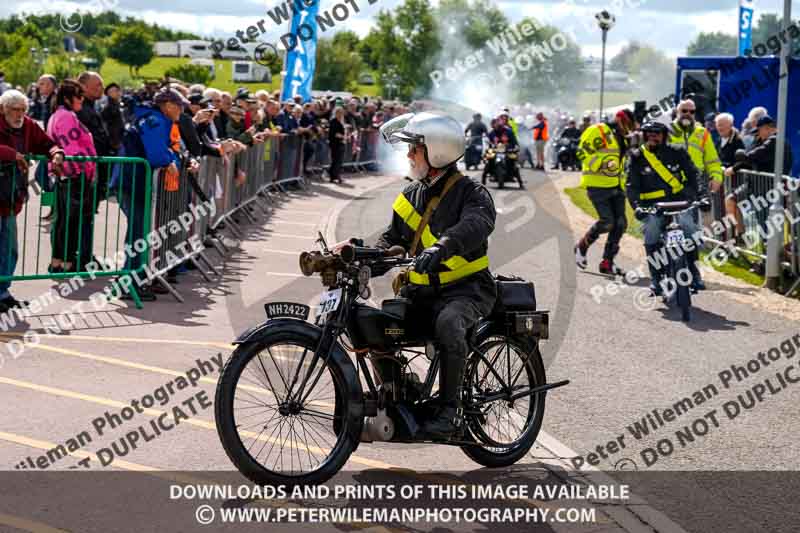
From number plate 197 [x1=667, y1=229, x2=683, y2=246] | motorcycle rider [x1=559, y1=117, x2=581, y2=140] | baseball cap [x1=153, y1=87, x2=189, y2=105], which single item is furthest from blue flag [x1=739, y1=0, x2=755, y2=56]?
baseball cap [x1=153, y1=87, x2=189, y2=105]

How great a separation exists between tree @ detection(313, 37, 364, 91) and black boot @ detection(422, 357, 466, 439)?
128768mm

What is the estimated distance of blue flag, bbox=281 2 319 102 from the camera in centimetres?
2573

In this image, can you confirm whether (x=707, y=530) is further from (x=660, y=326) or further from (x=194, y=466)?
(x=660, y=326)

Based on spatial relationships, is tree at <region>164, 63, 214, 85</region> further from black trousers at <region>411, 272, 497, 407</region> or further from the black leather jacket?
black trousers at <region>411, 272, 497, 407</region>

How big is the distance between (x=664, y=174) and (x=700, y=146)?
1.93 m

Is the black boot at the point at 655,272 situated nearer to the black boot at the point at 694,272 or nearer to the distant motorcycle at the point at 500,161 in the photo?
the black boot at the point at 694,272

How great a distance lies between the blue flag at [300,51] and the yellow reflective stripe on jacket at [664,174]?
45.4 ft

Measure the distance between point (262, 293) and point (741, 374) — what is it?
516 cm

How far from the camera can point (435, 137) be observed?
239 inches

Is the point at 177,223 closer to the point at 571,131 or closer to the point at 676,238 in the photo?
the point at 676,238

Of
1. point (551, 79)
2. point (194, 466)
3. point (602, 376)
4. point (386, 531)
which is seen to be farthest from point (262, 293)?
point (551, 79)

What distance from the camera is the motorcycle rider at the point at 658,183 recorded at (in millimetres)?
13000

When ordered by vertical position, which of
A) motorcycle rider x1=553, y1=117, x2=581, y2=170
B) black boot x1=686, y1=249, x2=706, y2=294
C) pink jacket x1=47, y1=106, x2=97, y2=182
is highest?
motorcycle rider x1=553, y1=117, x2=581, y2=170

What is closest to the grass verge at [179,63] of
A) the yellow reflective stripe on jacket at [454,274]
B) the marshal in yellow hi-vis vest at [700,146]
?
the marshal in yellow hi-vis vest at [700,146]
